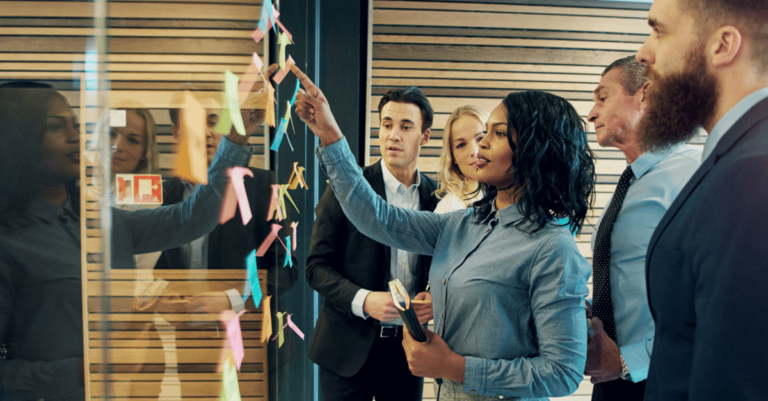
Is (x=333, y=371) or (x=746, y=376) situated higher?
(x=746, y=376)

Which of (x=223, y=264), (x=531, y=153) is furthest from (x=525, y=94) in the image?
(x=223, y=264)

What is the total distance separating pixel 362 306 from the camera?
1830 mm

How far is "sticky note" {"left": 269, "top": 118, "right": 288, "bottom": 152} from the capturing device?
4.04 feet

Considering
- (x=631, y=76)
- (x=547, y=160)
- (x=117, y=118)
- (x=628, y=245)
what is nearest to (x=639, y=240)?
(x=628, y=245)

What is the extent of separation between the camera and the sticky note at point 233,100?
70 centimetres

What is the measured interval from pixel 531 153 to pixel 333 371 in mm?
1255

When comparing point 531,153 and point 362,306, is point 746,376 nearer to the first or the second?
point 531,153

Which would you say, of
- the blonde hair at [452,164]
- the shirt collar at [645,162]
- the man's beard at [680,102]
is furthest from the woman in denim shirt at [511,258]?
the blonde hair at [452,164]

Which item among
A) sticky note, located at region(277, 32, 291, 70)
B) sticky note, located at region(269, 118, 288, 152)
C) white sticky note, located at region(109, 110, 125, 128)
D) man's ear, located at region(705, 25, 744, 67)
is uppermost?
sticky note, located at region(277, 32, 291, 70)

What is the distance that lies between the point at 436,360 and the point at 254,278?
0.53 metres

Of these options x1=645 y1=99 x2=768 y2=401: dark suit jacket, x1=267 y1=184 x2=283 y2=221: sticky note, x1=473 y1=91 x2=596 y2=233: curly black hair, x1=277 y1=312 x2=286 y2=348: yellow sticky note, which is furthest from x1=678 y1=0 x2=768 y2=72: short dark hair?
x1=277 y1=312 x2=286 y2=348: yellow sticky note

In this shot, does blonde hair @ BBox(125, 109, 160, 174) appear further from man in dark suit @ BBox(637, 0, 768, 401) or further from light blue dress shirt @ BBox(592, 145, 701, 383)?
light blue dress shirt @ BBox(592, 145, 701, 383)

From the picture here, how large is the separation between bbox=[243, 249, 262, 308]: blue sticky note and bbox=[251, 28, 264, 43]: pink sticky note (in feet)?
1.47

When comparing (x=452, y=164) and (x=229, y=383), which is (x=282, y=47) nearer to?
(x=229, y=383)
